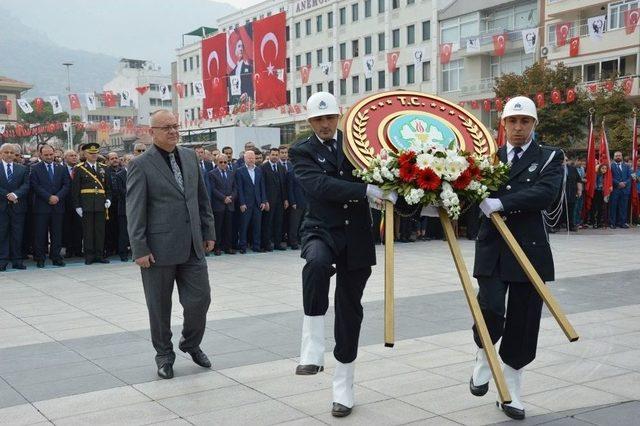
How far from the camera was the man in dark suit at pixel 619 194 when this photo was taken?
1953 centimetres

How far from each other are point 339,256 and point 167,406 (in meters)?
1.55

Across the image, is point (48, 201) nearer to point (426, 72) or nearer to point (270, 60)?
point (270, 60)

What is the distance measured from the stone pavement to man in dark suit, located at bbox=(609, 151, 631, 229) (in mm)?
10207

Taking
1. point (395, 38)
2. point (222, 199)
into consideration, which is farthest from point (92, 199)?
point (395, 38)

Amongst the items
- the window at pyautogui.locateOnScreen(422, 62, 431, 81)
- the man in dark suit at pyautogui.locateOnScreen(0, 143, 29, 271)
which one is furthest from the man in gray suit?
the window at pyautogui.locateOnScreen(422, 62, 431, 81)

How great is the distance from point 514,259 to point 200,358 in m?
2.68

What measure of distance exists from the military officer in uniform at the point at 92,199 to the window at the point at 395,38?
4459 cm

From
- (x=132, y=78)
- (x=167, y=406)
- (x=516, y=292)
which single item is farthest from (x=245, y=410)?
(x=132, y=78)

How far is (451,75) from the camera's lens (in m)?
49.3

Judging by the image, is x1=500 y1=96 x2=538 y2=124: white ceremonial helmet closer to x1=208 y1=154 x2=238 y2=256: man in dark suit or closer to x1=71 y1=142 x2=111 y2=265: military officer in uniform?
x1=71 y1=142 x2=111 y2=265: military officer in uniform

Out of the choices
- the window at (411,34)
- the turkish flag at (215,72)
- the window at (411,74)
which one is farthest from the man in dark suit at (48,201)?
the window at (411,34)

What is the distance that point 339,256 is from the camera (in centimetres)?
467

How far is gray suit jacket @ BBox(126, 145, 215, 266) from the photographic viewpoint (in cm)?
556

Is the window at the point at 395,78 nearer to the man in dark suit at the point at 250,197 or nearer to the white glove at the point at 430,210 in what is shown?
the man in dark suit at the point at 250,197
